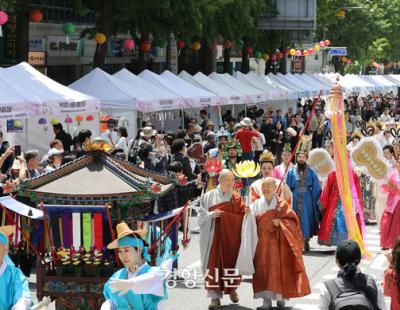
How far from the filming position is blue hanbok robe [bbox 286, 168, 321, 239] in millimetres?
15328

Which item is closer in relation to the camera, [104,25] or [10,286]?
[10,286]

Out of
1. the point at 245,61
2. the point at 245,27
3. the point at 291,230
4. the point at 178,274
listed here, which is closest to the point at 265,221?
the point at 291,230

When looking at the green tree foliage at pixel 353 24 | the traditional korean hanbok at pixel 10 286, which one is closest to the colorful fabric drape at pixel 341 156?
the traditional korean hanbok at pixel 10 286

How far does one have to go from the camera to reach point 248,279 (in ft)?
44.2

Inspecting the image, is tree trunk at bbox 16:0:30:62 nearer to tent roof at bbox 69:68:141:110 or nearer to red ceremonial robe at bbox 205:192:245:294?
tent roof at bbox 69:68:141:110

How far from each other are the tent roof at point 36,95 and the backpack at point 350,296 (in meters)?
11.3

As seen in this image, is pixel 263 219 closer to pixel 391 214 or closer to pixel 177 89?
pixel 391 214

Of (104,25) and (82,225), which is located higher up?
(104,25)

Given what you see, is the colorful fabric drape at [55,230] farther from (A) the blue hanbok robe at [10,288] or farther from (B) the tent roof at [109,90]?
(B) the tent roof at [109,90]

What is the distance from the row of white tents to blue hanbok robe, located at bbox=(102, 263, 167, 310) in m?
5.60

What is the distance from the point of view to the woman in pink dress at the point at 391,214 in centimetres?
1432

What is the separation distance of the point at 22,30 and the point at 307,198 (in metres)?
12.9

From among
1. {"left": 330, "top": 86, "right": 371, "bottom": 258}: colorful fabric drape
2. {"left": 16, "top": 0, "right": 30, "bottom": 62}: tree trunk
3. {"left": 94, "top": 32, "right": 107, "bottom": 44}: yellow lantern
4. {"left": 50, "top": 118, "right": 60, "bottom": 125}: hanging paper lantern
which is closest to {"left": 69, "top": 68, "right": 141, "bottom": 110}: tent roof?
{"left": 50, "top": 118, "right": 60, "bottom": 125}: hanging paper lantern

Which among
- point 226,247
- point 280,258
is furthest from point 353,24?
point 280,258
